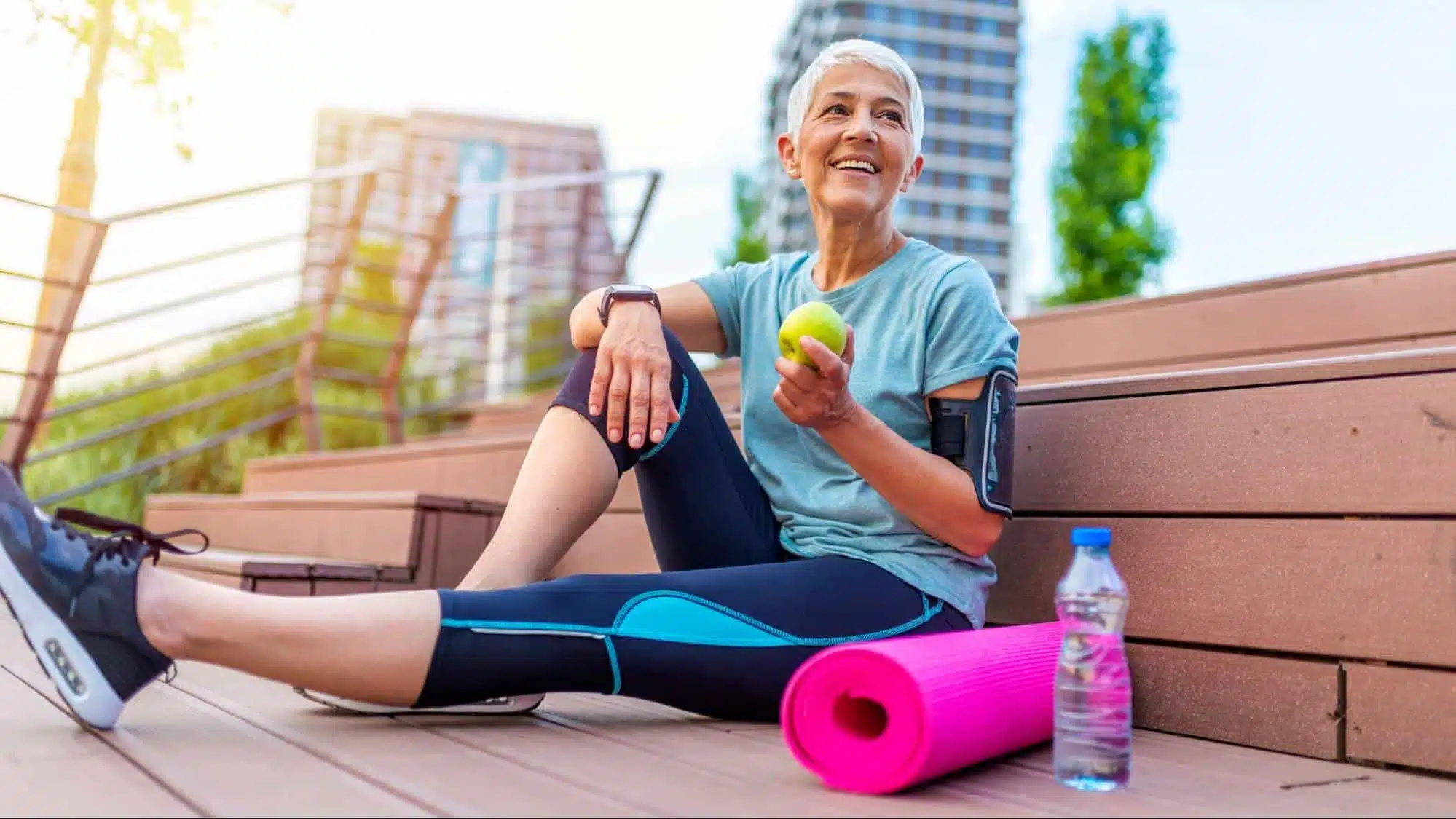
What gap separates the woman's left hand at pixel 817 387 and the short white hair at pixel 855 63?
559 mm

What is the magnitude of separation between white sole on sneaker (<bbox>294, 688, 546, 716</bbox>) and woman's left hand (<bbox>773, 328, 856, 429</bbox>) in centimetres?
52

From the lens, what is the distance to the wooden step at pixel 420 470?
9.87 feet

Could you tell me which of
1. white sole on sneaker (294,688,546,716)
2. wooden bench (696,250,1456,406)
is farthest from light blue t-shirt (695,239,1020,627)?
wooden bench (696,250,1456,406)

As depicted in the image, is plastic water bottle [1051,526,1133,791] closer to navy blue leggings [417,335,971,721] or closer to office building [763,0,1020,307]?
navy blue leggings [417,335,971,721]

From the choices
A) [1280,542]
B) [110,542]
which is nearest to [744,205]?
[1280,542]

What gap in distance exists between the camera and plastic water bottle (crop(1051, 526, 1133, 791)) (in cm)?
114

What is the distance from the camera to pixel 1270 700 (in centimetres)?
144

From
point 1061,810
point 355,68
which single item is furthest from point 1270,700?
point 355,68

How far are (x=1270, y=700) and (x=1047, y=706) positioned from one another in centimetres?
35

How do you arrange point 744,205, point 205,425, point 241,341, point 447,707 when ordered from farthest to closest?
point 744,205 → point 241,341 → point 205,425 → point 447,707

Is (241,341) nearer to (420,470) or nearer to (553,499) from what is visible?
(420,470)

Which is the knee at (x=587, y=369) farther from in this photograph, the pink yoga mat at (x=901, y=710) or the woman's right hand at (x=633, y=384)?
the pink yoga mat at (x=901, y=710)

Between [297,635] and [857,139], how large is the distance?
1.04 metres

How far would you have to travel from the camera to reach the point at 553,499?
1543 millimetres
